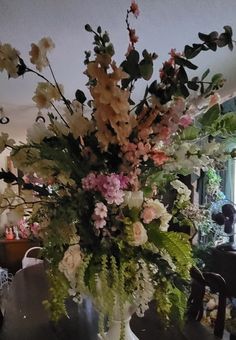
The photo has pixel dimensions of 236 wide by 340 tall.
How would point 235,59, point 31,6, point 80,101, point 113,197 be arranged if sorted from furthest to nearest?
point 235,59, point 31,6, point 80,101, point 113,197

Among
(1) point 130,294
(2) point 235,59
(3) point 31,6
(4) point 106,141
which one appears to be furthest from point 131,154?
(2) point 235,59

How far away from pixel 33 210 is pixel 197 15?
45.8 inches

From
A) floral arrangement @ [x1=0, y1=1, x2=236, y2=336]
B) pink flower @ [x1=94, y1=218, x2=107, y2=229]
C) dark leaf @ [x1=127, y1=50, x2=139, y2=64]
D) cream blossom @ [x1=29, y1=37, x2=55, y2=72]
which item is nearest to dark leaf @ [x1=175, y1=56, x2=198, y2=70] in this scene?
floral arrangement @ [x1=0, y1=1, x2=236, y2=336]

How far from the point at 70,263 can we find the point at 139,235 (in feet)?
0.68

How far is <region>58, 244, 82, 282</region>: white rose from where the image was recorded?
87cm

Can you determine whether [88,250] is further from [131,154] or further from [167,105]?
[167,105]

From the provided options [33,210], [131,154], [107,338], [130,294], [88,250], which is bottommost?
[107,338]

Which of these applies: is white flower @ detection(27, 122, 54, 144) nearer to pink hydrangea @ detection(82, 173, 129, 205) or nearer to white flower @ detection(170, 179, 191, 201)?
pink hydrangea @ detection(82, 173, 129, 205)

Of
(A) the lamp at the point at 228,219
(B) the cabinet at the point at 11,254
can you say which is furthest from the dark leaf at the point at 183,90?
(B) the cabinet at the point at 11,254

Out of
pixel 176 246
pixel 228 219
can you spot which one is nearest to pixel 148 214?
pixel 176 246

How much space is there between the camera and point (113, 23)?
5.03 ft

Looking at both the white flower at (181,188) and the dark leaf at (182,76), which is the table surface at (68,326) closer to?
the white flower at (181,188)

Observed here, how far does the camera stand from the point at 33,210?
1038mm

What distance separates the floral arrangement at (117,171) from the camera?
847 millimetres
